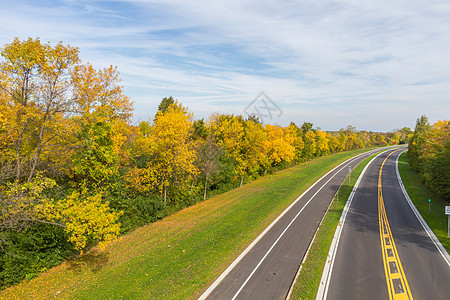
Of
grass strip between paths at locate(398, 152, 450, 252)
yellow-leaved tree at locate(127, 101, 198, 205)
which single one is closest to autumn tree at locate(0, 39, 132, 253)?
yellow-leaved tree at locate(127, 101, 198, 205)

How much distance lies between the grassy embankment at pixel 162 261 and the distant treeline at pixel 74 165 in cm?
176

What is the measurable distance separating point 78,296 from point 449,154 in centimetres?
3947

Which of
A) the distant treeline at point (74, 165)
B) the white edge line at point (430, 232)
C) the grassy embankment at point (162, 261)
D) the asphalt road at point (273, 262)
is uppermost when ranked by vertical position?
the distant treeline at point (74, 165)

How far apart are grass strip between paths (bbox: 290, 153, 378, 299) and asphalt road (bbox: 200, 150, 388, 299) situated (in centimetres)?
50

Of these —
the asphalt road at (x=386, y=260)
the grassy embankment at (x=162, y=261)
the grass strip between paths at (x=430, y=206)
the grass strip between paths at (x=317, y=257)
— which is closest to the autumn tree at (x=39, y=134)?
the grassy embankment at (x=162, y=261)

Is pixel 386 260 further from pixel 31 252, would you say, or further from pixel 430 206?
pixel 31 252

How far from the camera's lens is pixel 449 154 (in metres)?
27.5

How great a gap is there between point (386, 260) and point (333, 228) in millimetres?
5866

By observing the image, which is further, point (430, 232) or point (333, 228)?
point (333, 228)

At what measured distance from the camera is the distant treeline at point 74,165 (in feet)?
45.3

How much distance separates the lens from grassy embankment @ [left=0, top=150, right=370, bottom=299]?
14.3 metres

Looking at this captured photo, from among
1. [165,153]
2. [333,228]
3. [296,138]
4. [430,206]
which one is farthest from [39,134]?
[296,138]

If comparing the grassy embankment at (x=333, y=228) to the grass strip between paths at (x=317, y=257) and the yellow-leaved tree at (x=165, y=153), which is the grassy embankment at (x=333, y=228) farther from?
the yellow-leaved tree at (x=165, y=153)

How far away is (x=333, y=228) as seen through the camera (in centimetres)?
2228
